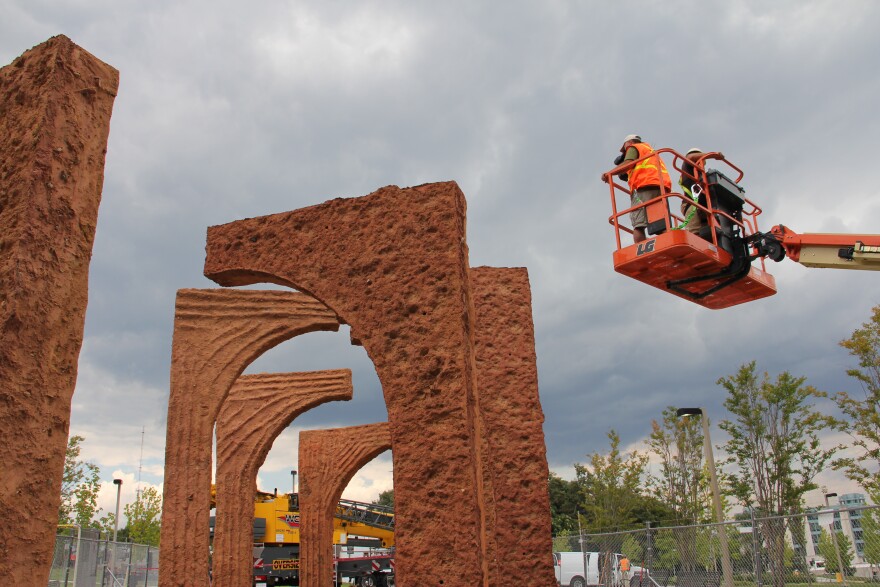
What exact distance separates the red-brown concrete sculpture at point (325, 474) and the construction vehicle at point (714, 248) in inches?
284

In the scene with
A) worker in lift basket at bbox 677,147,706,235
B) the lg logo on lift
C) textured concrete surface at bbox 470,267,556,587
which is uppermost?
worker in lift basket at bbox 677,147,706,235

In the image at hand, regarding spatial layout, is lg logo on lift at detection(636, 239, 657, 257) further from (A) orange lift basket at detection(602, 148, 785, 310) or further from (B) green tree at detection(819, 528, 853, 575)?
(B) green tree at detection(819, 528, 853, 575)

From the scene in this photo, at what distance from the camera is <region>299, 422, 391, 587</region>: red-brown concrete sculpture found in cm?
1338

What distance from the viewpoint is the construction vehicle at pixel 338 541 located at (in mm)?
18969

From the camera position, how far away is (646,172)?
8664 millimetres

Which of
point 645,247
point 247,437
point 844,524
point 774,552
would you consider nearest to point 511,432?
point 645,247

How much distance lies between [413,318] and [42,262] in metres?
2.59

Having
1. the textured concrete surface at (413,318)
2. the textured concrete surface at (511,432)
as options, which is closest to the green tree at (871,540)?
the textured concrete surface at (511,432)

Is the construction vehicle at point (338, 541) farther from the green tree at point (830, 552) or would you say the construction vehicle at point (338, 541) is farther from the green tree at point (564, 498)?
the green tree at point (564, 498)

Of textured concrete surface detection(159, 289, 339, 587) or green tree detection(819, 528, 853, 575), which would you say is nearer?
textured concrete surface detection(159, 289, 339, 587)

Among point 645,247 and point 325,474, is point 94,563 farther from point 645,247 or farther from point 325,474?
point 645,247

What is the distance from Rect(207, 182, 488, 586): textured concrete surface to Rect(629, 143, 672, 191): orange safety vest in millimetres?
3822

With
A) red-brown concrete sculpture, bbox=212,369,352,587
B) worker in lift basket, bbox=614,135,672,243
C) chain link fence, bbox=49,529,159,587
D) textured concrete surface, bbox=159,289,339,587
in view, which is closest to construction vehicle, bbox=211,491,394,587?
chain link fence, bbox=49,529,159,587

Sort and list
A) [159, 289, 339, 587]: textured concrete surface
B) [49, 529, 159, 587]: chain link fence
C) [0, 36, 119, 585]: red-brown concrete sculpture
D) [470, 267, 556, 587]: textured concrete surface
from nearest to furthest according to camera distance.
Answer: [0, 36, 119, 585]: red-brown concrete sculpture → [470, 267, 556, 587]: textured concrete surface → [159, 289, 339, 587]: textured concrete surface → [49, 529, 159, 587]: chain link fence
